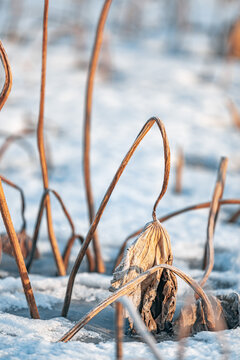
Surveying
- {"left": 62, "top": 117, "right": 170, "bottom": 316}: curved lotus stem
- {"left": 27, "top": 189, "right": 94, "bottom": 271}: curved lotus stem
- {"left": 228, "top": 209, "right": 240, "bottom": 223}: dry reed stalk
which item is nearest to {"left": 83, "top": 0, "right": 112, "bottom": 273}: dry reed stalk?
{"left": 27, "top": 189, "right": 94, "bottom": 271}: curved lotus stem

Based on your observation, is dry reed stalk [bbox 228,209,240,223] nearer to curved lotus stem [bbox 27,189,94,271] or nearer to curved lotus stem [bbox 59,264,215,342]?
curved lotus stem [bbox 27,189,94,271]

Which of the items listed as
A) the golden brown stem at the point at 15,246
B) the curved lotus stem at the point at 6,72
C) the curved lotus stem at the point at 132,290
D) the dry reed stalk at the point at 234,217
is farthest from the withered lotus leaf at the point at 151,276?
the dry reed stalk at the point at 234,217

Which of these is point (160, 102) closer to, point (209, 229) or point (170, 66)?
point (170, 66)

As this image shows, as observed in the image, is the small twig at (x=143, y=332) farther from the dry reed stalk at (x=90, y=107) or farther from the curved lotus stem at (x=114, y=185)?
the dry reed stalk at (x=90, y=107)

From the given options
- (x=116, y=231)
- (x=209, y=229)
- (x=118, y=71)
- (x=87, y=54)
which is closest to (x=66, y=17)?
(x=87, y=54)

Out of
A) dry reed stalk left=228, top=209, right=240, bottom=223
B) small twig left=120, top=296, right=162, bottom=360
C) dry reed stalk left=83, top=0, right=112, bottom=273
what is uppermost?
dry reed stalk left=83, top=0, right=112, bottom=273
